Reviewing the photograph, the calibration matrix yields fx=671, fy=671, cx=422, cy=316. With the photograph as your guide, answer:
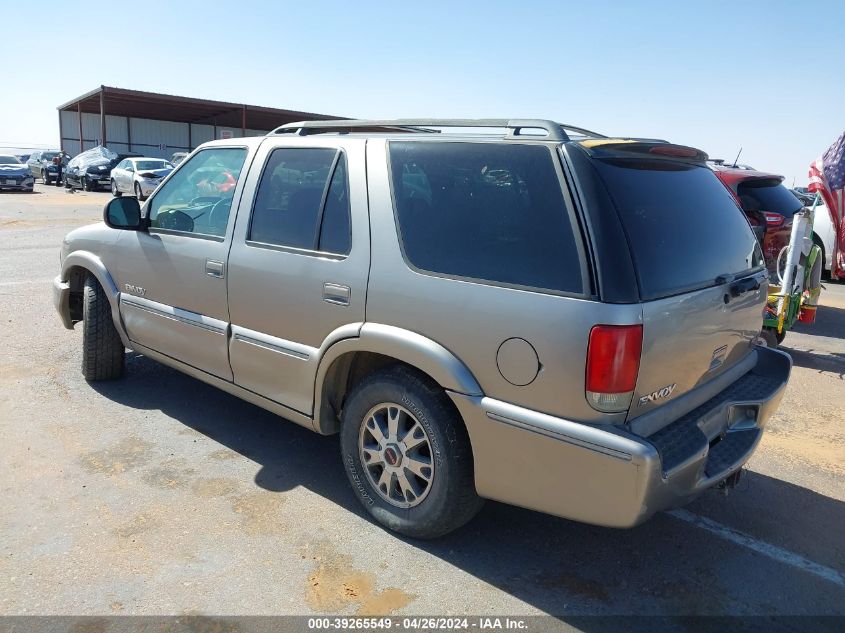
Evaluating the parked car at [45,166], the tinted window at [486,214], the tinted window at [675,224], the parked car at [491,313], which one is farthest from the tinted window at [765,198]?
the parked car at [45,166]

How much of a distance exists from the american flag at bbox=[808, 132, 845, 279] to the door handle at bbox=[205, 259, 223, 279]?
6937mm

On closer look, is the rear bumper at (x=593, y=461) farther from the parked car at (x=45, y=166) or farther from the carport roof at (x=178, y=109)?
the parked car at (x=45, y=166)

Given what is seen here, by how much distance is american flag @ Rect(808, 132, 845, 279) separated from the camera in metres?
7.57

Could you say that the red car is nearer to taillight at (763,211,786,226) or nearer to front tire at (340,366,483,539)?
taillight at (763,211,786,226)

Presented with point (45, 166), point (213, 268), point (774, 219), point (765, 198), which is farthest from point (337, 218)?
point (45, 166)

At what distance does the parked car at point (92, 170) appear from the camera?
2891 centimetres

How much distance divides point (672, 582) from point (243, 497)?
84.5 inches

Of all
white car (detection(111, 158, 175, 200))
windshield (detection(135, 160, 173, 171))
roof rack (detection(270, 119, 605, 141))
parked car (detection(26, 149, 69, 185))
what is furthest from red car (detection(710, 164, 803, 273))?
parked car (detection(26, 149, 69, 185))

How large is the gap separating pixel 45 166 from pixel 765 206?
36365mm

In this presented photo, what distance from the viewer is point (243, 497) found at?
11.7ft

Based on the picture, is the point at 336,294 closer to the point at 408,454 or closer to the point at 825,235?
the point at 408,454

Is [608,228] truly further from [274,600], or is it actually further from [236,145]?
[236,145]

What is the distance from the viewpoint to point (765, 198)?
751cm

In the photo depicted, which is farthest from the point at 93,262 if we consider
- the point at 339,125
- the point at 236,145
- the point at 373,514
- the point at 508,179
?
the point at 508,179
